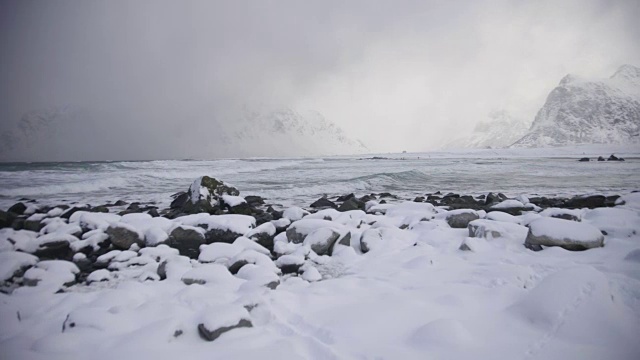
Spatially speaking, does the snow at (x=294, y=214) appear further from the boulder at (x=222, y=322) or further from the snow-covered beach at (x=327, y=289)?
the boulder at (x=222, y=322)

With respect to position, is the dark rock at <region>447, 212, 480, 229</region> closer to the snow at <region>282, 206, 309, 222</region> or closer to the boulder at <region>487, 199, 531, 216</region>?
the boulder at <region>487, 199, 531, 216</region>

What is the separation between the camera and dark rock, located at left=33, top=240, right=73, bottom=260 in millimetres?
5438

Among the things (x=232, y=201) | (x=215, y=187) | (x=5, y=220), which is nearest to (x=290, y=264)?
(x=232, y=201)

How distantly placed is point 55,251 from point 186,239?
231cm

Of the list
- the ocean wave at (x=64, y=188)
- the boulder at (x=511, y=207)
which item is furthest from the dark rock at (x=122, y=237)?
the ocean wave at (x=64, y=188)

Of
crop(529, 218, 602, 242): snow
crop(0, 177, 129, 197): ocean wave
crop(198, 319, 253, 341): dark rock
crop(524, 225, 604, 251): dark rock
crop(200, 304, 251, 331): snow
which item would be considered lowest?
crop(0, 177, 129, 197): ocean wave

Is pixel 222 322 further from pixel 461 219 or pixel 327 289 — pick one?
pixel 461 219

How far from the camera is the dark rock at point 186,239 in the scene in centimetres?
610

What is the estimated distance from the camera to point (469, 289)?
11.6 ft

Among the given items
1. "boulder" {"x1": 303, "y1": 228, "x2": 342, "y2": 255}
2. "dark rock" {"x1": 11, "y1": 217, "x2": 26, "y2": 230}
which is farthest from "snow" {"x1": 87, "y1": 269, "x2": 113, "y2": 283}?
"dark rock" {"x1": 11, "y1": 217, "x2": 26, "y2": 230}

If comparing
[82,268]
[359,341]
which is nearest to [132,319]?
[359,341]

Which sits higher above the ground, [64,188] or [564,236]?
[564,236]

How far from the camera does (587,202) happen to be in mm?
9586

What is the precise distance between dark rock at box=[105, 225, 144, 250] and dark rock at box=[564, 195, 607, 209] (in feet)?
41.4
